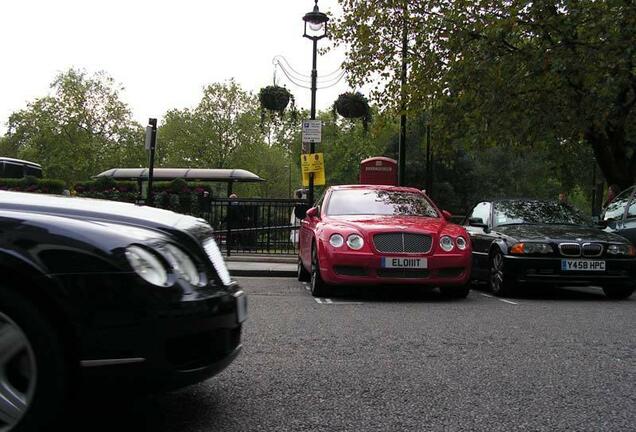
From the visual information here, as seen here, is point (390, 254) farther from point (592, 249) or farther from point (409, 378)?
point (409, 378)

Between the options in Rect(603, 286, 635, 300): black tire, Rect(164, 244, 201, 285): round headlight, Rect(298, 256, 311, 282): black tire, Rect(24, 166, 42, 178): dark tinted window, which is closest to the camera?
Rect(164, 244, 201, 285): round headlight

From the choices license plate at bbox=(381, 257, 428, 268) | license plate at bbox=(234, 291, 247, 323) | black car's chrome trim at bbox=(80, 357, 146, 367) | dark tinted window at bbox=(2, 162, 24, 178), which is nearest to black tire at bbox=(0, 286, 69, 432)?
black car's chrome trim at bbox=(80, 357, 146, 367)

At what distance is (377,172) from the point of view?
719 inches

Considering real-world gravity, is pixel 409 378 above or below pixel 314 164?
below

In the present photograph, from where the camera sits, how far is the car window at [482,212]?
9769 millimetres

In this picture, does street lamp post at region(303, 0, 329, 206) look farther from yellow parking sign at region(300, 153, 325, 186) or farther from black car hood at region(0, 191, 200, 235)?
black car hood at region(0, 191, 200, 235)

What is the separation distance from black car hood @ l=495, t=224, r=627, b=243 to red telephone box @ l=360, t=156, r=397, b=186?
915 cm

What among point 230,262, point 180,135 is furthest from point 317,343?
point 180,135

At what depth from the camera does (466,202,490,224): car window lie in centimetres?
977

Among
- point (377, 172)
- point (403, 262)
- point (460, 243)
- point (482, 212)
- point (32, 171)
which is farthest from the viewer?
point (32, 171)

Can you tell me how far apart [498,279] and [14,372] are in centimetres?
714

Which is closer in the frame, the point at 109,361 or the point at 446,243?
the point at 109,361

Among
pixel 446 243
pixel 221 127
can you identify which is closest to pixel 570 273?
pixel 446 243

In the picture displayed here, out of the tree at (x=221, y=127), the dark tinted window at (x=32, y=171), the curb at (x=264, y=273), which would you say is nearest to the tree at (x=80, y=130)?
the tree at (x=221, y=127)
